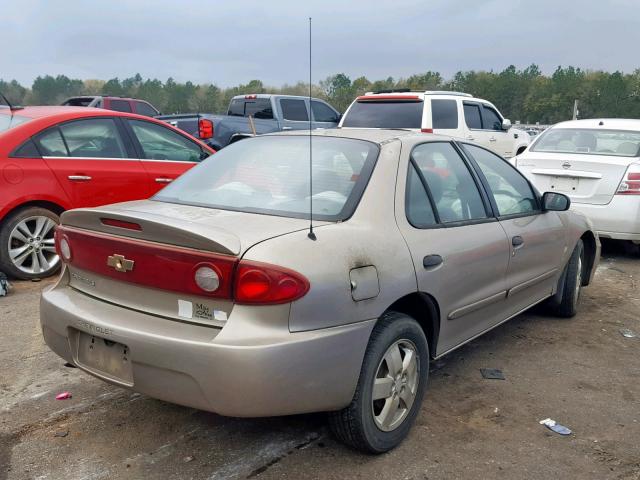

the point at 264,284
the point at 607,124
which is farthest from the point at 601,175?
the point at 264,284

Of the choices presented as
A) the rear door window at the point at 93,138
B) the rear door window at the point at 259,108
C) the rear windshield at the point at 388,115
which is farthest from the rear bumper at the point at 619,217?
the rear door window at the point at 259,108

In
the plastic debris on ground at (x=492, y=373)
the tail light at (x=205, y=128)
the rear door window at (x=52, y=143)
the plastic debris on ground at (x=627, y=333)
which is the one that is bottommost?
the plastic debris on ground at (x=627, y=333)

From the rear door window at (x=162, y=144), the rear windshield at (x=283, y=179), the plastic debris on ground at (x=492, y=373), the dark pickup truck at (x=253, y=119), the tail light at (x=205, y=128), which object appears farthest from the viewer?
the dark pickup truck at (x=253, y=119)

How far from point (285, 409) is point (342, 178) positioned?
1.25 meters

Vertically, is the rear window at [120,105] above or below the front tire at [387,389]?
above

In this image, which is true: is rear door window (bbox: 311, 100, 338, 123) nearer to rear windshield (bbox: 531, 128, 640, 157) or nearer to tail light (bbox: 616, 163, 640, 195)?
rear windshield (bbox: 531, 128, 640, 157)

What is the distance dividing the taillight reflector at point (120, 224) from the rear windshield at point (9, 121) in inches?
140

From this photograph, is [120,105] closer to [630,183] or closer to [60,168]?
[60,168]

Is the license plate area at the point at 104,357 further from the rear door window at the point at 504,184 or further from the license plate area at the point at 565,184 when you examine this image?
the license plate area at the point at 565,184

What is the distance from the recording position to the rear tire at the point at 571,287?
498 centimetres

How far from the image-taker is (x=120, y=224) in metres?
2.79

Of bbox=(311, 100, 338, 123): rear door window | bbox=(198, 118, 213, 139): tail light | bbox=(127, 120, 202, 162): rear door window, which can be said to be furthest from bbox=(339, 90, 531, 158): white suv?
bbox=(311, 100, 338, 123): rear door window

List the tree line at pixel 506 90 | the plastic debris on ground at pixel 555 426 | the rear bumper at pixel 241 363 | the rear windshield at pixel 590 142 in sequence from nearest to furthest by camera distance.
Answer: the rear bumper at pixel 241 363 → the plastic debris on ground at pixel 555 426 → the rear windshield at pixel 590 142 → the tree line at pixel 506 90

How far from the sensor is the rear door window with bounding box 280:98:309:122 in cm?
1434
